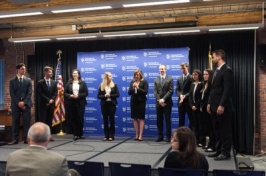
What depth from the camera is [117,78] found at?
8.99 m

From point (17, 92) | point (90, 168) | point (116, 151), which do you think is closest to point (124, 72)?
point (17, 92)

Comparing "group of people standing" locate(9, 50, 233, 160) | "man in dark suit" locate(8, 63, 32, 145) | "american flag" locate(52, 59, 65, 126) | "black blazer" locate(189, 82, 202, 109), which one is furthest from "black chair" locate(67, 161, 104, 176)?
"american flag" locate(52, 59, 65, 126)

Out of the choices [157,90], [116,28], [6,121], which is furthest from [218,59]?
[6,121]

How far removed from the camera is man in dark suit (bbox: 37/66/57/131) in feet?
23.7

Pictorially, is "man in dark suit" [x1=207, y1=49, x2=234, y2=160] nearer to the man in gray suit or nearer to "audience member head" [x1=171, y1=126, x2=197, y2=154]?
"audience member head" [x1=171, y1=126, x2=197, y2=154]

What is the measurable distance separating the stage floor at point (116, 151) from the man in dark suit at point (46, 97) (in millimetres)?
601

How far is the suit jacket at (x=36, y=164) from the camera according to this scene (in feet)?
7.62

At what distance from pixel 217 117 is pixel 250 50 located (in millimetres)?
3672

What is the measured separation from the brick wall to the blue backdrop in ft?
5.77

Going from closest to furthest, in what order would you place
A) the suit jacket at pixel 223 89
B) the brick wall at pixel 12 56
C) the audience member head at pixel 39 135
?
the audience member head at pixel 39 135, the suit jacket at pixel 223 89, the brick wall at pixel 12 56

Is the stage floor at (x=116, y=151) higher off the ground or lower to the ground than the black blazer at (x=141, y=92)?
lower

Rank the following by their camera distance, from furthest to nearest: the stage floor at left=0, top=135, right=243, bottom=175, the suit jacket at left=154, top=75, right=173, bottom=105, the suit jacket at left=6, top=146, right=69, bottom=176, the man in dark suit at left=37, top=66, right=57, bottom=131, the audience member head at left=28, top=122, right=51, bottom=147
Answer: the man in dark suit at left=37, top=66, right=57, bottom=131 < the suit jacket at left=154, top=75, right=173, bottom=105 < the stage floor at left=0, top=135, right=243, bottom=175 < the audience member head at left=28, top=122, right=51, bottom=147 < the suit jacket at left=6, top=146, right=69, bottom=176

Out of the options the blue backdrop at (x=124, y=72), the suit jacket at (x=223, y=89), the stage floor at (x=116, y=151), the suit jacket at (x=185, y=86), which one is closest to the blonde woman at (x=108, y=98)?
the stage floor at (x=116, y=151)

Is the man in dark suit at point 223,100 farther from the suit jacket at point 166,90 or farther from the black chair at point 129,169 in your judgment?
the suit jacket at point 166,90
